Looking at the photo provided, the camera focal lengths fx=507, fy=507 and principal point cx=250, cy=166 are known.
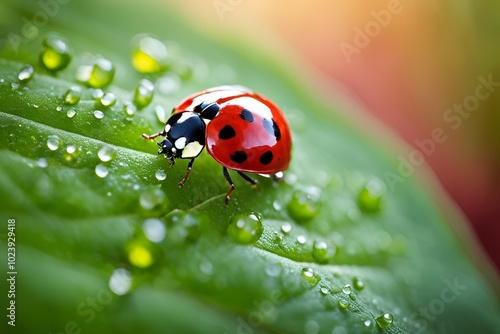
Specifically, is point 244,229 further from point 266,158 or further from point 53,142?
point 53,142

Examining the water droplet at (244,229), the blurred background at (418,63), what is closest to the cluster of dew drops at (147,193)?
the water droplet at (244,229)

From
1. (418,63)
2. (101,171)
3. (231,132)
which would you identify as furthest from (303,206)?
(418,63)

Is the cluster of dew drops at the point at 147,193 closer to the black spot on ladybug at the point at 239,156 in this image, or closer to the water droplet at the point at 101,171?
the water droplet at the point at 101,171

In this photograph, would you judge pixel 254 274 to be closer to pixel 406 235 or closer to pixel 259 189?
pixel 259 189

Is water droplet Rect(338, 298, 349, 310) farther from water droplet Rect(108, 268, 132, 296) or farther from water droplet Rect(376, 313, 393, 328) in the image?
water droplet Rect(108, 268, 132, 296)

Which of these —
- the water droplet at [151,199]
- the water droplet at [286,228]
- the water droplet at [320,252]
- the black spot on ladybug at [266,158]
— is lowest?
the water droplet at [286,228]

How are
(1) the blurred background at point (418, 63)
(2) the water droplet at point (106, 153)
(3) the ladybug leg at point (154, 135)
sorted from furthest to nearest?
(1) the blurred background at point (418, 63) → (3) the ladybug leg at point (154, 135) → (2) the water droplet at point (106, 153)
